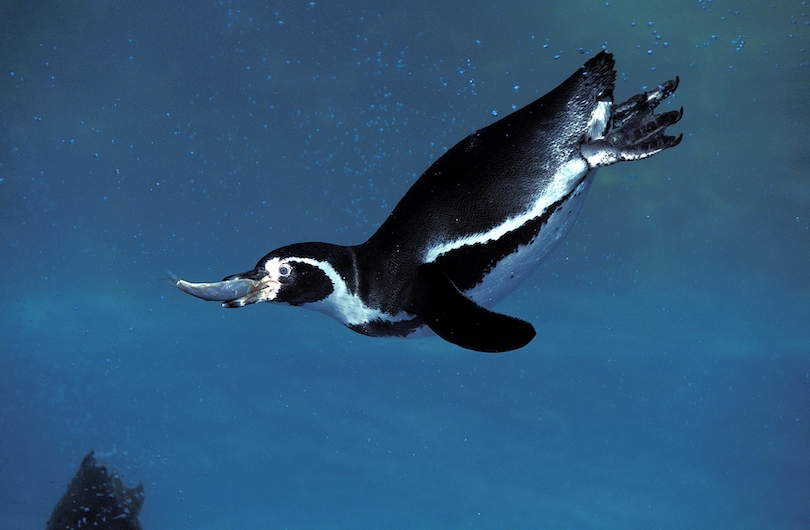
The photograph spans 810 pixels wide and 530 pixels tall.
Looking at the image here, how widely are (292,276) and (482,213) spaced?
2.23 ft

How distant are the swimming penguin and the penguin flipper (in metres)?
0.03

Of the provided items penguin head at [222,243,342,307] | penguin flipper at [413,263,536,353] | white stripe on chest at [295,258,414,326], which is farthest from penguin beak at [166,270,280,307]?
penguin flipper at [413,263,536,353]

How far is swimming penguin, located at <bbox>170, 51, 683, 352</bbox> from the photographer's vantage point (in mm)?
1990

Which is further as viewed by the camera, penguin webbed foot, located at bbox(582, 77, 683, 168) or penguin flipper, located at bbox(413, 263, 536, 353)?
penguin webbed foot, located at bbox(582, 77, 683, 168)

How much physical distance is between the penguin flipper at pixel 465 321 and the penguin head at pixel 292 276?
1.36 ft

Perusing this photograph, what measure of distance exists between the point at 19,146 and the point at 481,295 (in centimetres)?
1192

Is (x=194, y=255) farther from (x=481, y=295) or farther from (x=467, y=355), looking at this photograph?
(x=481, y=295)

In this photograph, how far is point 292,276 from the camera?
209cm

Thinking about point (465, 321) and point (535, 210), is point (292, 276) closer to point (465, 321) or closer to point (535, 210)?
point (465, 321)

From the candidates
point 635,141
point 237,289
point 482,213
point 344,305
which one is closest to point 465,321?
point 482,213

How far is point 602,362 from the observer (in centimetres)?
1672

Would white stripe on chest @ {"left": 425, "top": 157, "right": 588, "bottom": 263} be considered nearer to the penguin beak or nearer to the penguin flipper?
the penguin flipper

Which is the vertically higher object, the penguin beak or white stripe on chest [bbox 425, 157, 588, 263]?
white stripe on chest [bbox 425, 157, 588, 263]

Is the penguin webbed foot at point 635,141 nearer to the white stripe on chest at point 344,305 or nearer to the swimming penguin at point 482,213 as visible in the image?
the swimming penguin at point 482,213
